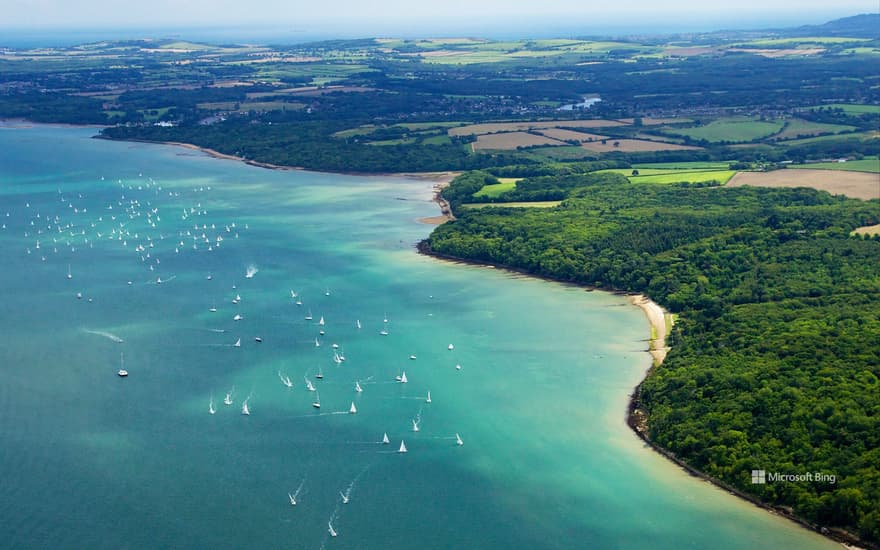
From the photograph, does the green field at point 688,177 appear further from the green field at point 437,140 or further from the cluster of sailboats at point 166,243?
the cluster of sailboats at point 166,243

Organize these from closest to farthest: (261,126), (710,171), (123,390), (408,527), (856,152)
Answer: (408,527) → (123,390) → (710,171) → (856,152) → (261,126)

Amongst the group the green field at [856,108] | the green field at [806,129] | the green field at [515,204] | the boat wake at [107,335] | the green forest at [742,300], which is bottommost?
the boat wake at [107,335]

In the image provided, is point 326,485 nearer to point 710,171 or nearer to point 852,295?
point 852,295

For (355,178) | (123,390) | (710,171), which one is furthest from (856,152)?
(123,390)

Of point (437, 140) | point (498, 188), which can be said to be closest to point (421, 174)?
point (498, 188)

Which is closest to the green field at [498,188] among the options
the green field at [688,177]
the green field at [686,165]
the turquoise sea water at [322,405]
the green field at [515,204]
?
the green field at [515,204]

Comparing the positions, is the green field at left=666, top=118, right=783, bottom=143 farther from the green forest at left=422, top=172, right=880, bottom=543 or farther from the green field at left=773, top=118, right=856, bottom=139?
the green forest at left=422, top=172, right=880, bottom=543
